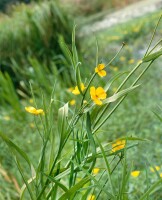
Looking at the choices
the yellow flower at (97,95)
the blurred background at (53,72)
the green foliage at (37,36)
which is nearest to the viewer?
the yellow flower at (97,95)

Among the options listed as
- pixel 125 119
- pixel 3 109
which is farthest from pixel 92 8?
pixel 125 119

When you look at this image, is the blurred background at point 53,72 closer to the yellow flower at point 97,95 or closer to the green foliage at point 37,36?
the green foliage at point 37,36

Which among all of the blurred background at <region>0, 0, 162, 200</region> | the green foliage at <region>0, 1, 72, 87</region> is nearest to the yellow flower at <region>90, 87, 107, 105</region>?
the blurred background at <region>0, 0, 162, 200</region>

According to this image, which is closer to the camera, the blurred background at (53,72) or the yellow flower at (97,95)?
the yellow flower at (97,95)

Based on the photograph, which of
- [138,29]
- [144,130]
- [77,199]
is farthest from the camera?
[138,29]

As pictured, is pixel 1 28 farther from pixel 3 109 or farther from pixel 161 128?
pixel 161 128

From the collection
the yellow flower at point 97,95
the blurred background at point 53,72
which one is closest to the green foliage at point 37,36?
the blurred background at point 53,72

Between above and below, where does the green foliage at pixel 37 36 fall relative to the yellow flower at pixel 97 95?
above

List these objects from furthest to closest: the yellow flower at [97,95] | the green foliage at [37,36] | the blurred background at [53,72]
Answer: the green foliage at [37,36] < the blurred background at [53,72] < the yellow flower at [97,95]

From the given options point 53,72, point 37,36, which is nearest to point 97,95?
point 53,72
